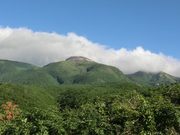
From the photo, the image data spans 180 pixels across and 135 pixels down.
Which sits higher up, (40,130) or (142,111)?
(142,111)

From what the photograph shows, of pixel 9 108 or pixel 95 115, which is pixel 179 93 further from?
pixel 9 108

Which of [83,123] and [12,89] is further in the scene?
[12,89]

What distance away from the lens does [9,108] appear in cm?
7450

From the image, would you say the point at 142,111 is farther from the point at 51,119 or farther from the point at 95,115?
the point at 51,119

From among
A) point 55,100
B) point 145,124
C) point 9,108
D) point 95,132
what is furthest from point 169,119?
point 55,100

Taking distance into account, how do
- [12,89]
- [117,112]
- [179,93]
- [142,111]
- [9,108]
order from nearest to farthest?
[142,111] → [117,112] → [179,93] → [9,108] → [12,89]

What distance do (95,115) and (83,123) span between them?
170 centimetres

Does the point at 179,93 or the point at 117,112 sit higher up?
the point at 179,93

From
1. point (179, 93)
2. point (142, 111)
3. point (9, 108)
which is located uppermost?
point (179, 93)

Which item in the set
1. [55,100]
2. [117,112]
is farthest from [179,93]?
[55,100]

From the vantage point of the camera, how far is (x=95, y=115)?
24.9 m

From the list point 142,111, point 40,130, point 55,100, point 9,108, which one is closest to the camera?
point 40,130

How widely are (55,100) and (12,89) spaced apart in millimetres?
28689

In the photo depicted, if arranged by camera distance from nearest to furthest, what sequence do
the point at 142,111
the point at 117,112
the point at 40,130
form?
1. the point at 40,130
2. the point at 142,111
3. the point at 117,112
